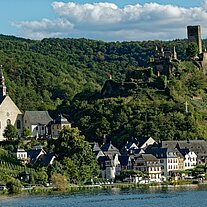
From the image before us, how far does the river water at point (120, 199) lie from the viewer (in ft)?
214

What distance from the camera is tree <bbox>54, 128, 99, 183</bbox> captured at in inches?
3462

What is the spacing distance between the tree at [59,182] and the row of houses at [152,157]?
13593 mm

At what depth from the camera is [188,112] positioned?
11225 centimetres

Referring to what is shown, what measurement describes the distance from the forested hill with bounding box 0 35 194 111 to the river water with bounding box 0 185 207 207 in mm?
54890

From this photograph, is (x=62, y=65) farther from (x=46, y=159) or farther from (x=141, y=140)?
(x=46, y=159)

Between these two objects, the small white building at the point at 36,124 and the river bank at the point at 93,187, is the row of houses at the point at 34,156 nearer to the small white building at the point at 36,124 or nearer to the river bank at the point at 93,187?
the river bank at the point at 93,187

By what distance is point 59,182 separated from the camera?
82688 millimetres

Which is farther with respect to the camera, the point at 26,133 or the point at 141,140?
the point at 141,140

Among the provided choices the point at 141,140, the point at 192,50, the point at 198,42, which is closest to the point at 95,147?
the point at 141,140

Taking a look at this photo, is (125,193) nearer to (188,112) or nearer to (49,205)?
(49,205)

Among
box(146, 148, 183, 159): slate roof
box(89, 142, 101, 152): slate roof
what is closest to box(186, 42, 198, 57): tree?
box(146, 148, 183, 159): slate roof

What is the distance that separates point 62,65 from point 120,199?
10573cm

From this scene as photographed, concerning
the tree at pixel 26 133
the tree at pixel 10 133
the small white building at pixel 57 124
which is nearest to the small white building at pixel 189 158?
the small white building at pixel 57 124

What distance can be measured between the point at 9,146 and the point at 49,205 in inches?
1459
